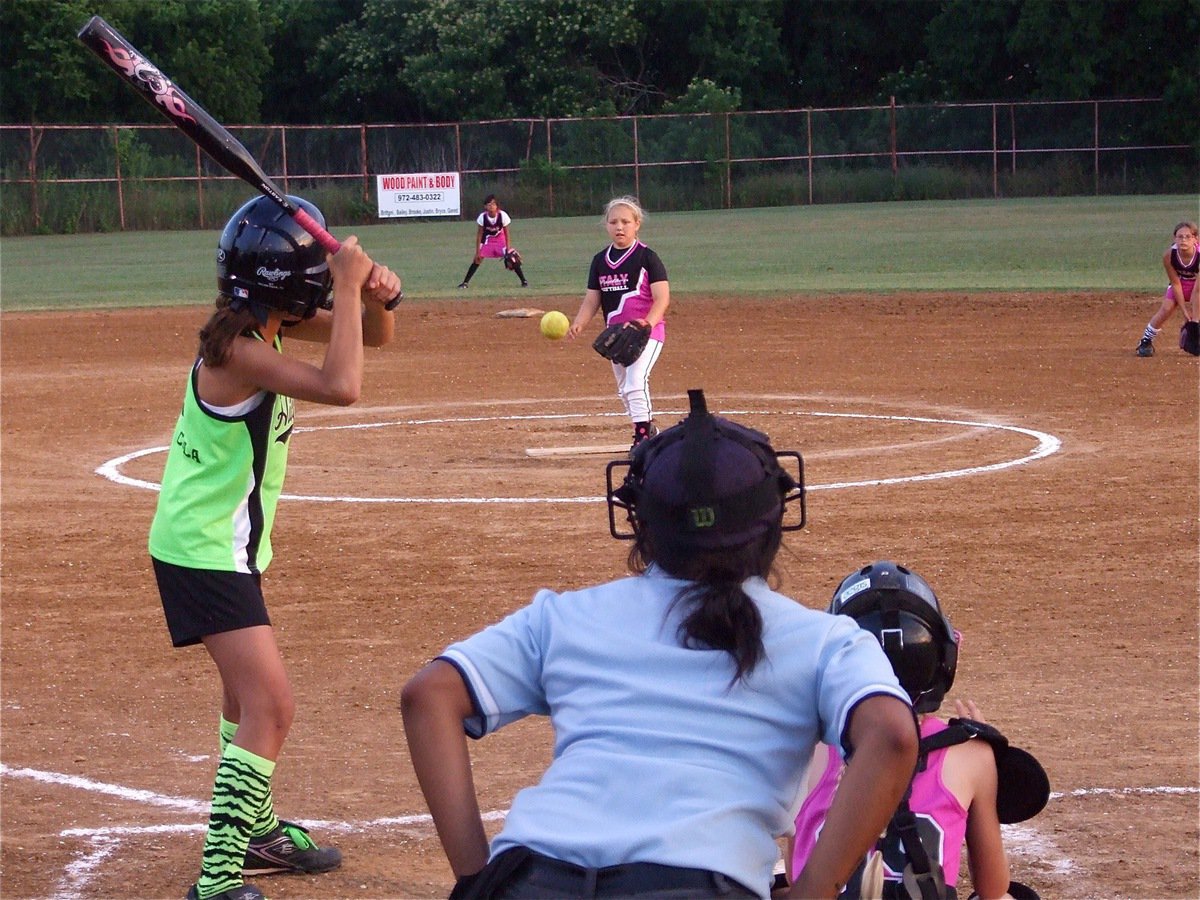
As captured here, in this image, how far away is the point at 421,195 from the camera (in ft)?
153

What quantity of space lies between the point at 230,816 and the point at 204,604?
603mm

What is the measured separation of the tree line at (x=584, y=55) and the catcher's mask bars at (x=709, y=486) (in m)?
51.6

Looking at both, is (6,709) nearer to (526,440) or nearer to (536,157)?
(526,440)

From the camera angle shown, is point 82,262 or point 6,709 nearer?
point 6,709

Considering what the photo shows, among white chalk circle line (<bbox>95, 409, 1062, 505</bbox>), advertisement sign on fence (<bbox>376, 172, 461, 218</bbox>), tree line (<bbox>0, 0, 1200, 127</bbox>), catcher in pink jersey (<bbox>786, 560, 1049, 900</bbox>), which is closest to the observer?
catcher in pink jersey (<bbox>786, 560, 1049, 900</bbox>)

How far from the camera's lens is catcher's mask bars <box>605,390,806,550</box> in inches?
96.4

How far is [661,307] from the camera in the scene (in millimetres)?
12445

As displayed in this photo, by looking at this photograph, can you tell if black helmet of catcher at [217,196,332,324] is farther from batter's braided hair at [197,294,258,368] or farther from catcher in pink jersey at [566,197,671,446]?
catcher in pink jersey at [566,197,671,446]

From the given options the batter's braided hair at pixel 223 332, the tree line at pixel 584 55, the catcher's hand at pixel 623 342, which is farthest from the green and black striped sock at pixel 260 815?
the tree line at pixel 584 55

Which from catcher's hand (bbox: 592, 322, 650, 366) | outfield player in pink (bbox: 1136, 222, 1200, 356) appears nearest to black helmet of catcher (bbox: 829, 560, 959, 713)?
catcher's hand (bbox: 592, 322, 650, 366)

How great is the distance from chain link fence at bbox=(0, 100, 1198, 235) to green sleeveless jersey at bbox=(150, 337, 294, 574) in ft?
145

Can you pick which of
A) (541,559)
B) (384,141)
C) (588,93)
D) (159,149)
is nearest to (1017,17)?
(588,93)

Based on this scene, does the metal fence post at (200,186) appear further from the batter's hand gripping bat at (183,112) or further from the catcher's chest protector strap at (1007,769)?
the catcher's chest protector strap at (1007,769)

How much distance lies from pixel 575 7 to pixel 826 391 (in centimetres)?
4579
